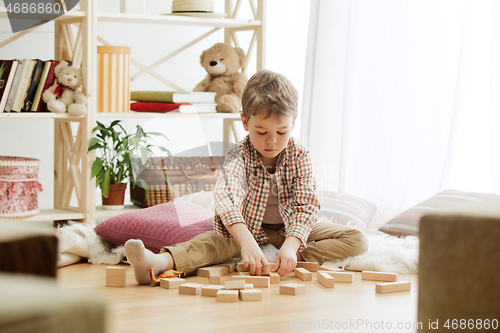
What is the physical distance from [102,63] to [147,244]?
0.94m

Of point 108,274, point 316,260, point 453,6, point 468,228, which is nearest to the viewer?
point 468,228

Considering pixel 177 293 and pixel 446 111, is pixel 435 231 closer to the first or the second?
pixel 177 293

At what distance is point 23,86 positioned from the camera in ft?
7.05

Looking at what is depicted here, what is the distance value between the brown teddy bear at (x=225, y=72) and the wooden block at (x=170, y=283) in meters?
1.27

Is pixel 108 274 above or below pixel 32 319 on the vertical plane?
below

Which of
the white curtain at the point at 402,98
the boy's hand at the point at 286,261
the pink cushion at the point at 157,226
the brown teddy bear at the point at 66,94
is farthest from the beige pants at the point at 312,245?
the brown teddy bear at the point at 66,94

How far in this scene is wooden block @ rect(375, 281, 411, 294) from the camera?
4.48 feet

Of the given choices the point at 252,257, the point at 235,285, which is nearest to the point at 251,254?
the point at 252,257

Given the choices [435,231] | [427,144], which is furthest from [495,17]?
[435,231]

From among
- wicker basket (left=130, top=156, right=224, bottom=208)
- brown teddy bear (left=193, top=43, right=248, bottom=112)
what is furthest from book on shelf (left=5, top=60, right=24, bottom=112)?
brown teddy bear (left=193, top=43, right=248, bottom=112)

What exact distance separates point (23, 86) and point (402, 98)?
1.57 m

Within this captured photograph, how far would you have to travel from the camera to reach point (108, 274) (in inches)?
55.7

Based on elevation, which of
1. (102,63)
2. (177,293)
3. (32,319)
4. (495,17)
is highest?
(495,17)

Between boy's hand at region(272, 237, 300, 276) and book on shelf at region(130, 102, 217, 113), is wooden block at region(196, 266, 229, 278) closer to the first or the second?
boy's hand at region(272, 237, 300, 276)
